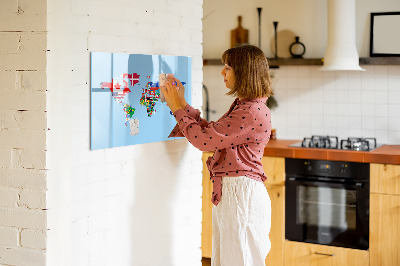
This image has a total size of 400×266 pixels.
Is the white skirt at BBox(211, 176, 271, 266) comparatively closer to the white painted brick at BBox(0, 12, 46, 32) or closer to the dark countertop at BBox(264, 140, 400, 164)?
the white painted brick at BBox(0, 12, 46, 32)

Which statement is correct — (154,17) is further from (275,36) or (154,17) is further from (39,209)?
(275,36)

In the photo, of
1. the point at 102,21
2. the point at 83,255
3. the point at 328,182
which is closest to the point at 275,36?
the point at 328,182

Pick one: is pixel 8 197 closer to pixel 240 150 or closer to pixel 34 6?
pixel 34 6

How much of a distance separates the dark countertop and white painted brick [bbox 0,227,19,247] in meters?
2.42

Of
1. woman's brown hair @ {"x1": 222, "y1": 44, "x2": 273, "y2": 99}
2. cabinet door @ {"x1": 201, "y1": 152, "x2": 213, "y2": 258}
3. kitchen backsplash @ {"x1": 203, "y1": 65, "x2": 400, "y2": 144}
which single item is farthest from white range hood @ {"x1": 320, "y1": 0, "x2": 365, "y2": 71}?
woman's brown hair @ {"x1": 222, "y1": 44, "x2": 273, "y2": 99}

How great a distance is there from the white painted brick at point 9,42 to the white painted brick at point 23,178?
0.47 m

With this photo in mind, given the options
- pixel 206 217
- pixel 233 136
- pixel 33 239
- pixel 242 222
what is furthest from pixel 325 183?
pixel 33 239

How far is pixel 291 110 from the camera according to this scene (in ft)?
16.9

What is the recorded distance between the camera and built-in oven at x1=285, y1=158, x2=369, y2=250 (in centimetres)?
426

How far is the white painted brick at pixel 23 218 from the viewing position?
7.84 ft

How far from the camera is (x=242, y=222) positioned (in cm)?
286

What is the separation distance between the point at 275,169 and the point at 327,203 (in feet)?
1.47

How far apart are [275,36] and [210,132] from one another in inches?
100

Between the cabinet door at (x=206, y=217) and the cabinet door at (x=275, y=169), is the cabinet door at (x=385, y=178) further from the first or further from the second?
the cabinet door at (x=206, y=217)
